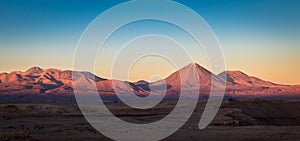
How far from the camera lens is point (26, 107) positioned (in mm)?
69750

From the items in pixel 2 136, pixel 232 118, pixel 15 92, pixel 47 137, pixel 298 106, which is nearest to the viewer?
pixel 2 136

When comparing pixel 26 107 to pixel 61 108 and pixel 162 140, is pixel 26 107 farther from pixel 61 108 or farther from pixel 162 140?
pixel 162 140

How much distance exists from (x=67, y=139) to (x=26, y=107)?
47.1 m

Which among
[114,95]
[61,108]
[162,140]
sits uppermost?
[114,95]

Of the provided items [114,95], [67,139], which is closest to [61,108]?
[67,139]

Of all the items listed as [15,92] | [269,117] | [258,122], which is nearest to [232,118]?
[258,122]

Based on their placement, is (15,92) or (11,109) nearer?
(11,109)

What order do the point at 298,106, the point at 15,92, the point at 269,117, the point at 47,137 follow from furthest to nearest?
1. the point at 15,92
2. the point at 298,106
3. the point at 269,117
4. the point at 47,137

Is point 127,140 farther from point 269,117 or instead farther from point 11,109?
point 11,109

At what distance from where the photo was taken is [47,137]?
2725cm

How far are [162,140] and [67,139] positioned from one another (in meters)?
6.57

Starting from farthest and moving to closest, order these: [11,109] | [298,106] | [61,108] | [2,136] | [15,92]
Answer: [15,92], [61,108], [11,109], [298,106], [2,136]

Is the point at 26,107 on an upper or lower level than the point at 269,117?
upper

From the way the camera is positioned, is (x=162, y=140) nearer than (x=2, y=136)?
No
